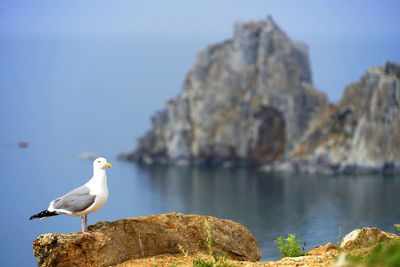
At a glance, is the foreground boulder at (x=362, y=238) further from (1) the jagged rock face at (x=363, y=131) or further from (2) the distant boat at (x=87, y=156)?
(2) the distant boat at (x=87, y=156)

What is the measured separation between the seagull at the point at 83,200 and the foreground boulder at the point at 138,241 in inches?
12.2

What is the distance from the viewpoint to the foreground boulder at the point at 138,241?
823 centimetres

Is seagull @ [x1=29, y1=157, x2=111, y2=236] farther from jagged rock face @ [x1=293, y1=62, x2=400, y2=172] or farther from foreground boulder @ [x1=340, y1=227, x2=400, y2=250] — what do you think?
jagged rock face @ [x1=293, y1=62, x2=400, y2=172]

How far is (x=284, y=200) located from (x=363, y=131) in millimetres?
29778

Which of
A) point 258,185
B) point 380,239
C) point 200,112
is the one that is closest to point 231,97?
point 200,112

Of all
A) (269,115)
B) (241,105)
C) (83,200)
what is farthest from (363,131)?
(83,200)

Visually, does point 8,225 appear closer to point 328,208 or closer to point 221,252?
point 328,208

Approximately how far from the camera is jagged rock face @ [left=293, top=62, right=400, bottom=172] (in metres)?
70.4


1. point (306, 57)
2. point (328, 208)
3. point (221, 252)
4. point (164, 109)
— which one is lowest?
point (328, 208)

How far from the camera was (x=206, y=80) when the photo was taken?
10025cm

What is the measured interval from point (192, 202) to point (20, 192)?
17403mm

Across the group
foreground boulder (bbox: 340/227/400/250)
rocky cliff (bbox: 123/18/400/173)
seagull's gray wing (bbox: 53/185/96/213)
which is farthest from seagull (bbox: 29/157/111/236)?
rocky cliff (bbox: 123/18/400/173)

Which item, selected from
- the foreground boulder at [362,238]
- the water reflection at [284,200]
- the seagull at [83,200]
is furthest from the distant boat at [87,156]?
the seagull at [83,200]

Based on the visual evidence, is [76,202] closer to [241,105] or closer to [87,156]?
[241,105]
